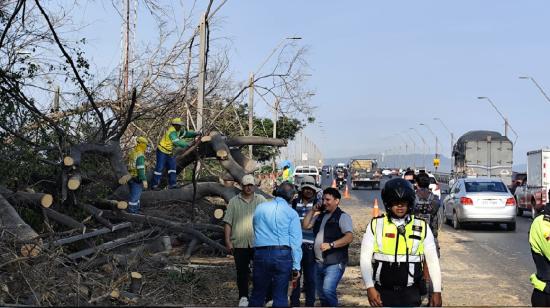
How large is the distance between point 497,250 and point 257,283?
9.52m

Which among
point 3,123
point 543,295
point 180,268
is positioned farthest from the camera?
point 3,123

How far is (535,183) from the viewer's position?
24.5m

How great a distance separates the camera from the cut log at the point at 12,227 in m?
6.84

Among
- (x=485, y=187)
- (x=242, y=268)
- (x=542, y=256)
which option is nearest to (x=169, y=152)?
(x=242, y=268)

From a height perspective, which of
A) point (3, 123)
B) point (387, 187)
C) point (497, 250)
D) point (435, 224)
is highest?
point (3, 123)

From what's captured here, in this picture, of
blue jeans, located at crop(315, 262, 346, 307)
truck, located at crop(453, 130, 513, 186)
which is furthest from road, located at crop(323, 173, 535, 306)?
truck, located at crop(453, 130, 513, 186)

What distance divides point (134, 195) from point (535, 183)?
17.7 meters

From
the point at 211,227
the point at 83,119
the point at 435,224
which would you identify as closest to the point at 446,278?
the point at 435,224

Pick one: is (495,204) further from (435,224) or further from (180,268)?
(180,268)

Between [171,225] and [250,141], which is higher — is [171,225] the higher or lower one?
the lower one

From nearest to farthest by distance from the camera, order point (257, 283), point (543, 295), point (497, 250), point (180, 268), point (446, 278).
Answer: point (543, 295) → point (257, 283) → point (180, 268) → point (446, 278) → point (497, 250)

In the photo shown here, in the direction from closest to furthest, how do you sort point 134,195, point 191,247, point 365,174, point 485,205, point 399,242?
point 399,242 → point 134,195 → point 191,247 → point 485,205 → point 365,174

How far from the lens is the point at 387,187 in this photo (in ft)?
15.6

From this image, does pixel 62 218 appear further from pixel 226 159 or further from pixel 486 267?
pixel 486 267
